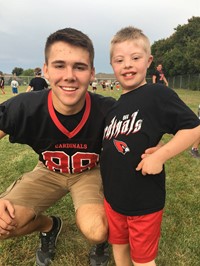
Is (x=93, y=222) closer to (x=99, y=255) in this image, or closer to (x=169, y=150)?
(x=99, y=255)

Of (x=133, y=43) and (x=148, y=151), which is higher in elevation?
(x=133, y=43)

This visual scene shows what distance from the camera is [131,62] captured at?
2.22 meters

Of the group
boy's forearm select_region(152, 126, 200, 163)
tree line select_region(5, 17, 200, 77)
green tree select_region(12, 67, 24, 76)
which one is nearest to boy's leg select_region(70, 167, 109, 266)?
boy's forearm select_region(152, 126, 200, 163)

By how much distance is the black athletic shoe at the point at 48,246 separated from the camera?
2.63m

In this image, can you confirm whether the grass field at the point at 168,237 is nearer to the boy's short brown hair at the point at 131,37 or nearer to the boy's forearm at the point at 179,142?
the boy's forearm at the point at 179,142

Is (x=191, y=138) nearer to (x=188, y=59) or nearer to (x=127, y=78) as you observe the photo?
(x=127, y=78)

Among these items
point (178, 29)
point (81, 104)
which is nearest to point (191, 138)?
point (81, 104)

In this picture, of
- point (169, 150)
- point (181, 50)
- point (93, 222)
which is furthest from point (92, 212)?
point (181, 50)

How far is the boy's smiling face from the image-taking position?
2221mm

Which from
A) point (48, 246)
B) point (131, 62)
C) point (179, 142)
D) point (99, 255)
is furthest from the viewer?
point (48, 246)

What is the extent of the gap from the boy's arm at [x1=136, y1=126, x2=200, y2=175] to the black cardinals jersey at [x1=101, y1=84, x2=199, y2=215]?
0.04 meters

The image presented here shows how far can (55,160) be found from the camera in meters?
2.83

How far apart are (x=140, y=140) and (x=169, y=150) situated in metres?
0.20

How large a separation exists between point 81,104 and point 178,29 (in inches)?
1917
